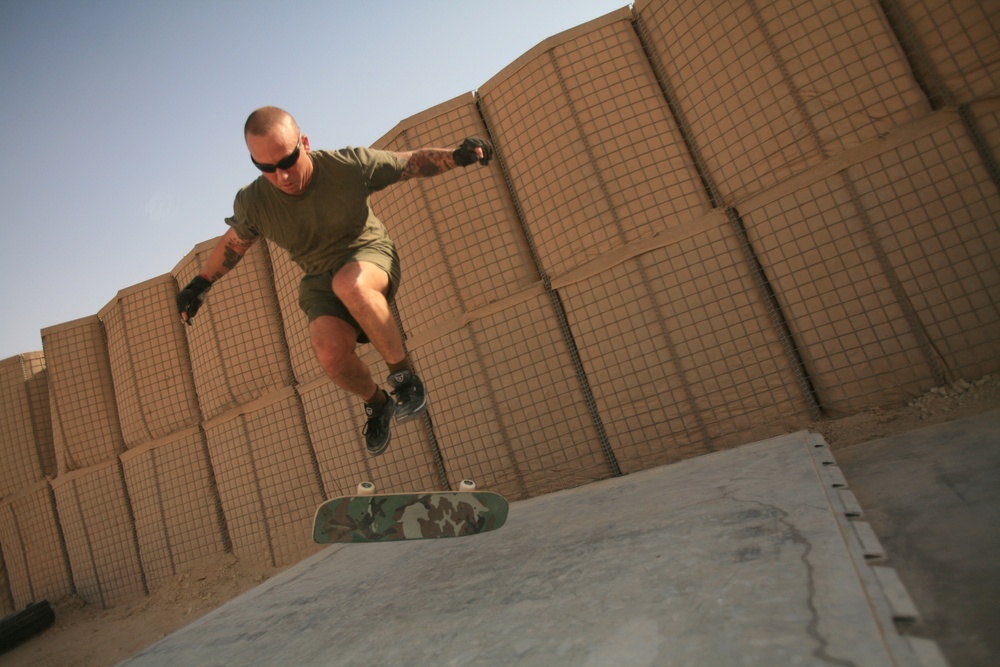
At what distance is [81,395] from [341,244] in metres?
5.62

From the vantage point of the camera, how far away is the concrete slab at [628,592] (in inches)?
40.9

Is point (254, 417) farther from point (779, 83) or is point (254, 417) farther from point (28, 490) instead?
point (779, 83)

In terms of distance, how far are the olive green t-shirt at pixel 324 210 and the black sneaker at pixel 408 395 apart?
61 cm

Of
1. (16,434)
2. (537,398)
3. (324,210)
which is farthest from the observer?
(16,434)

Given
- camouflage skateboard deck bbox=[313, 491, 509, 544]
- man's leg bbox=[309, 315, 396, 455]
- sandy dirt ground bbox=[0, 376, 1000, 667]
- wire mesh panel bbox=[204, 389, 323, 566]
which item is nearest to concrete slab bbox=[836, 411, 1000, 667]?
camouflage skateboard deck bbox=[313, 491, 509, 544]

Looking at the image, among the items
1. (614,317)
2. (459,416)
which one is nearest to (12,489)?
(459,416)

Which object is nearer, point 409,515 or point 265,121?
point 265,121

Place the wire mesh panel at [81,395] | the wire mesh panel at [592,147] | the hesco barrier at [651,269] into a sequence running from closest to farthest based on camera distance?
1. the hesco barrier at [651,269]
2. the wire mesh panel at [592,147]
3. the wire mesh panel at [81,395]

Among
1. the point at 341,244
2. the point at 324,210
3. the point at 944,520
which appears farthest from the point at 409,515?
the point at 944,520

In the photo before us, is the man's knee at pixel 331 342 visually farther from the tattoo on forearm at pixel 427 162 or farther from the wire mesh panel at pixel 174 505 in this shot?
the wire mesh panel at pixel 174 505

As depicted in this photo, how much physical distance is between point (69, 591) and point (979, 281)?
9055mm

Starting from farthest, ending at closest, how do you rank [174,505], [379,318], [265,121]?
1. [174,505]
2. [379,318]
3. [265,121]

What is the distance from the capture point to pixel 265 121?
2379mm

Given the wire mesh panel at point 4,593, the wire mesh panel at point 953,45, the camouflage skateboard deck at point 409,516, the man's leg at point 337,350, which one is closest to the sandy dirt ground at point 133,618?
the wire mesh panel at point 4,593
